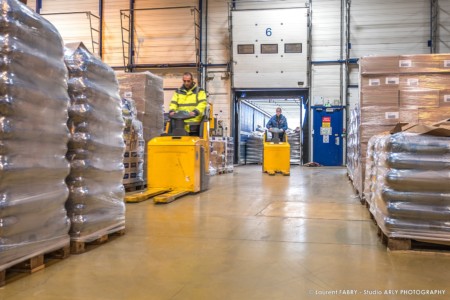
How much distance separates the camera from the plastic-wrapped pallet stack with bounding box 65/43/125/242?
3074 millimetres

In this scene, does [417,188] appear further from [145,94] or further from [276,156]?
[276,156]

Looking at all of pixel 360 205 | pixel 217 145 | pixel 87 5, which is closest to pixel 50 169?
pixel 360 205

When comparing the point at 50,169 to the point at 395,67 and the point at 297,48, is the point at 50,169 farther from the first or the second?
the point at 297,48

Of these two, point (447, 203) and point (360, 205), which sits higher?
point (447, 203)

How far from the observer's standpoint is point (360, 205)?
216 inches

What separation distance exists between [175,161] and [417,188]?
3.92 metres

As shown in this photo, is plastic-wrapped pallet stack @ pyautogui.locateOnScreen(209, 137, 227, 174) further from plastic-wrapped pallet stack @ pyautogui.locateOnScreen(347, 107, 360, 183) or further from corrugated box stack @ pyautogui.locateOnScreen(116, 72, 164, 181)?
plastic-wrapped pallet stack @ pyautogui.locateOnScreen(347, 107, 360, 183)

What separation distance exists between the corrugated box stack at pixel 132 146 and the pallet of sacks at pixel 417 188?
4.57 m

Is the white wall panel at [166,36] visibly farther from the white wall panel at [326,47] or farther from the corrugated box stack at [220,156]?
the corrugated box stack at [220,156]

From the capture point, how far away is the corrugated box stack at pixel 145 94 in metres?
7.54

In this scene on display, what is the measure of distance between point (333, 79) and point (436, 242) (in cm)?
1207

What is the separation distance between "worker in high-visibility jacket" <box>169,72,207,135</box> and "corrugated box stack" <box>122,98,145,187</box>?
0.71 m

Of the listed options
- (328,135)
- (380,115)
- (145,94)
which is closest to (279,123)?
(328,135)

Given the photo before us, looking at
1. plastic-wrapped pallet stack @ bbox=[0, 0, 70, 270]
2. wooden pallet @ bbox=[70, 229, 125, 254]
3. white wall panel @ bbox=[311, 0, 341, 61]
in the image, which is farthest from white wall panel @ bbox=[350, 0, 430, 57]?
plastic-wrapped pallet stack @ bbox=[0, 0, 70, 270]
